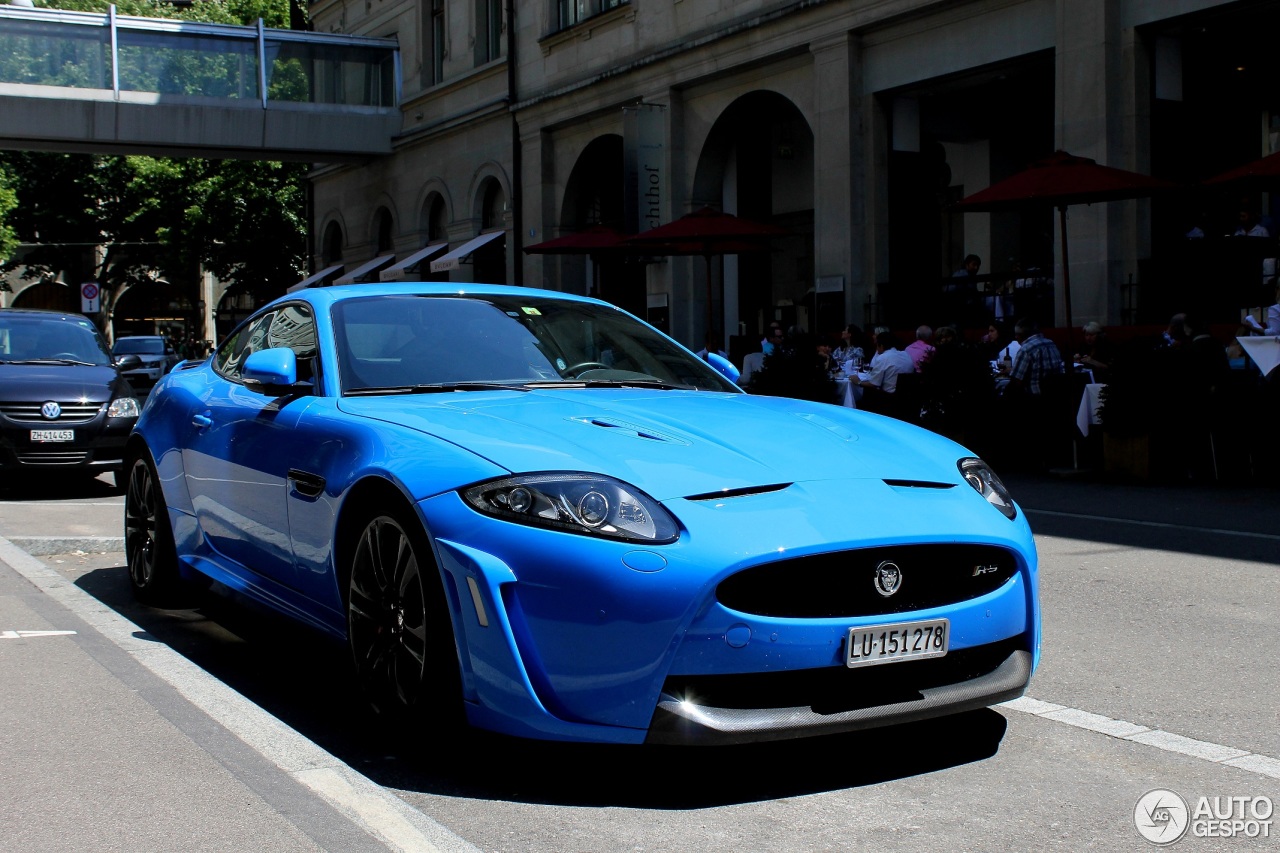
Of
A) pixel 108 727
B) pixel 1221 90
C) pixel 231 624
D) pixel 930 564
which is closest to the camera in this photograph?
pixel 930 564

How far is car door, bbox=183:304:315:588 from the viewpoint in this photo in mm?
5059

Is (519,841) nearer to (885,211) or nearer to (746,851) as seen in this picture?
(746,851)

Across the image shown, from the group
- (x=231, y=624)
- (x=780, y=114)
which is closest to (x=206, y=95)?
(x=780, y=114)

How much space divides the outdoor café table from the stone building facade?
13.9 feet

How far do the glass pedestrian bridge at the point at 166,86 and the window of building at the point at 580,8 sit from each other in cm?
739

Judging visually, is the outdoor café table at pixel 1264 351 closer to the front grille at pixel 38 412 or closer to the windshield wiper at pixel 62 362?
the front grille at pixel 38 412

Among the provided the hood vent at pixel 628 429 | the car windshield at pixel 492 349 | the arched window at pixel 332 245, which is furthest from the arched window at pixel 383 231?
the hood vent at pixel 628 429

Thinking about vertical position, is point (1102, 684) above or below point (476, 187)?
below

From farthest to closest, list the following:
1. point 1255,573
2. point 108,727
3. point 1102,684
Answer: point 1255,573
point 1102,684
point 108,727

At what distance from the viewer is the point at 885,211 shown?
67.7ft

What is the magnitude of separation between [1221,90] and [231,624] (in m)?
17.9

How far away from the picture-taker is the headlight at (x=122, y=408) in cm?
1248

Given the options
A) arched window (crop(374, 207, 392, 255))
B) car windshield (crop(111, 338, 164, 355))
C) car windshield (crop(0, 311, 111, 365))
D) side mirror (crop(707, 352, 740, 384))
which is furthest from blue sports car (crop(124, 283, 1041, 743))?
car windshield (crop(111, 338, 164, 355))

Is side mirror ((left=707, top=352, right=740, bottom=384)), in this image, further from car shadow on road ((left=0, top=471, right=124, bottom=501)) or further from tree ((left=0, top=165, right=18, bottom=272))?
tree ((left=0, top=165, right=18, bottom=272))
